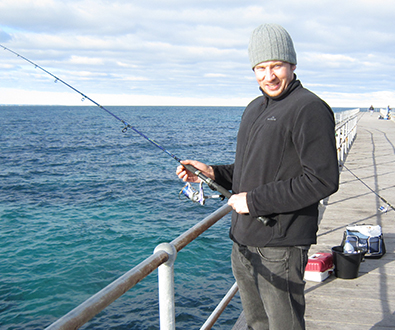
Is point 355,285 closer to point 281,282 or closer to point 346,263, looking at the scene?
point 346,263

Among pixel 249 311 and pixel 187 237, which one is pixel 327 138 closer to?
pixel 187 237

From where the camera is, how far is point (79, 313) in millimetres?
1341

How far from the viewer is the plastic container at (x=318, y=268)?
415 centimetres

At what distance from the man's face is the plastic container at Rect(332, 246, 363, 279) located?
9.62ft

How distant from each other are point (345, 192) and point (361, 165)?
432 centimetres

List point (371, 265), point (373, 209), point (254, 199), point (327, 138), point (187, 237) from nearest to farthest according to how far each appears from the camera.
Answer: point (327, 138) → point (254, 199) → point (187, 237) → point (371, 265) → point (373, 209)

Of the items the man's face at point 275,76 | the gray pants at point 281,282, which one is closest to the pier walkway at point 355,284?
the gray pants at point 281,282

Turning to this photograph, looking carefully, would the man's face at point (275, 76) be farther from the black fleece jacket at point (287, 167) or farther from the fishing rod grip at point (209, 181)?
the fishing rod grip at point (209, 181)

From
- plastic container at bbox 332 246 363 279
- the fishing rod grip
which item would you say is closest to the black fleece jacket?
the fishing rod grip

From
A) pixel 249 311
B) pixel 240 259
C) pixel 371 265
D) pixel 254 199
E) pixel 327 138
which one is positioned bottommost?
pixel 371 265

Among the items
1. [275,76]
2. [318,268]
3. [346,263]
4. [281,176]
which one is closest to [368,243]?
[346,263]

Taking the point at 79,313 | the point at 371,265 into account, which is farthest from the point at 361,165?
the point at 79,313

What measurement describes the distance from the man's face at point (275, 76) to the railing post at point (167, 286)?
0.95 meters

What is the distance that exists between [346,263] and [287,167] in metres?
2.96
